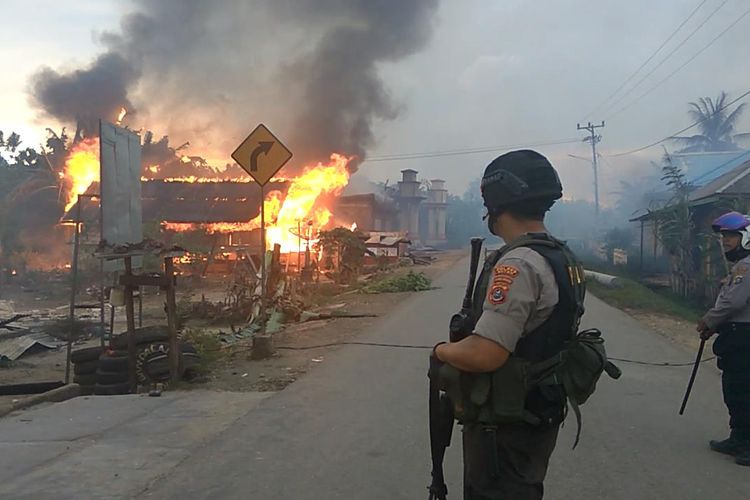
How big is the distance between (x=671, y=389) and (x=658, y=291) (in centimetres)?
1394

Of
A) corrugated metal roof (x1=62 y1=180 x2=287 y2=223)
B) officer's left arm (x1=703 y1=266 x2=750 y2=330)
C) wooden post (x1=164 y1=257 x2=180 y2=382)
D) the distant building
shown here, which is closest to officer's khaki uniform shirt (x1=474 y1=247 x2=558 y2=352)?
officer's left arm (x1=703 y1=266 x2=750 y2=330)

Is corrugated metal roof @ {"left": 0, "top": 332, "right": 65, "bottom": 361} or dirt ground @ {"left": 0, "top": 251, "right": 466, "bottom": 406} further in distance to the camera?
corrugated metal roof @ {"left": 0, "top": 332, "right": 65, "bottom": 361}

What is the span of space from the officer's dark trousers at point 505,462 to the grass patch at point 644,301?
461 inches

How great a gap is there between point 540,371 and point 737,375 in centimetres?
304

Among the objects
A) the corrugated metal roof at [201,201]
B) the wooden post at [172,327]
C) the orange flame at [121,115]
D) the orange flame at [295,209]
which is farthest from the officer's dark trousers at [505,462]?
the orange flame at [121,115]

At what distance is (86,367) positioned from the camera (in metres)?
7.46

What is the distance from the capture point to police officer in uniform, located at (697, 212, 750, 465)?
4574 mm

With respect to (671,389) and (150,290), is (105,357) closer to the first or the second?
(671,389)

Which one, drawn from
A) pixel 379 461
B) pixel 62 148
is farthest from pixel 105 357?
pixel 62 148

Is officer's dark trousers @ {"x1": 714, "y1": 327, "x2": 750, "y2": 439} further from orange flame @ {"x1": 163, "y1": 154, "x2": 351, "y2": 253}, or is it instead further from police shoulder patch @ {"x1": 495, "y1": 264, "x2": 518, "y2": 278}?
orange flame @ {"x1": 163, "y1": 154, "x2": 351, "y2": 253}

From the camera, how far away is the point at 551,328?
90.7 inches

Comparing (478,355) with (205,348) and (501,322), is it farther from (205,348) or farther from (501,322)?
(205,348)

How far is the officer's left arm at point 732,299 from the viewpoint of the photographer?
4.53 metres

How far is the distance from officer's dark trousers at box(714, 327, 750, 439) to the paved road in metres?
0.29
